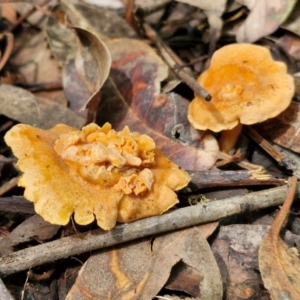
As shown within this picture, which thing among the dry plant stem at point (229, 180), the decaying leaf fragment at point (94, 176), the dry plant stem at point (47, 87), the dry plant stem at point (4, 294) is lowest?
the dry plant stem at point (4, 294)

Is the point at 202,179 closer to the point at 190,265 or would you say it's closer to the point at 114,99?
the point at 190,265

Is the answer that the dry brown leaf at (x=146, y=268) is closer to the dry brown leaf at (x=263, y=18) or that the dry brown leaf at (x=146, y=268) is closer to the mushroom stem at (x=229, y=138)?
the mushroom stem at (x=229, y=138)

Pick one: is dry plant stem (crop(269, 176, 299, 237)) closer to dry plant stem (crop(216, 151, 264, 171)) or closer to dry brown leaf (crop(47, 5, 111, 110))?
dry plant stem (crop(216, 151, 264, 171))

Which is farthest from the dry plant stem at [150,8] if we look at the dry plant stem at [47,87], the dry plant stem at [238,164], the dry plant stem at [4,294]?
the dry plant stem at [4,294]

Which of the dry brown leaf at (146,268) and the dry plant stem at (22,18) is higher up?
the dry plant stem at (22,18)

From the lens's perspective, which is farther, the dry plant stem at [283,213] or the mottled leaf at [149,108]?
the mottled leaf at [149,108]

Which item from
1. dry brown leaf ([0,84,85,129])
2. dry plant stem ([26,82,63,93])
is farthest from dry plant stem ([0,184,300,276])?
dry plant stem ([26,82,63,93])

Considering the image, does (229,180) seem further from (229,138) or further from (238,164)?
(229,138)

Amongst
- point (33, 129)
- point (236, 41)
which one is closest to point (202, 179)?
point (33, 129)
